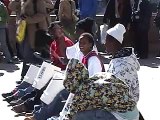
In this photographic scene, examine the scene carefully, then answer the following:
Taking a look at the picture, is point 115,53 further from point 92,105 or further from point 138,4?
point 138,4

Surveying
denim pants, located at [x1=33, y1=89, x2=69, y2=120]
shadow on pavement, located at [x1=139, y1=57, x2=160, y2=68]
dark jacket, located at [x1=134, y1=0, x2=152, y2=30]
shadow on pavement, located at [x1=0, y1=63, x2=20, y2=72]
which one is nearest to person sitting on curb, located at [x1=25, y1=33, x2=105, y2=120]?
denim pants, located at [x1=33, y1=89, x2=69, y2=120]

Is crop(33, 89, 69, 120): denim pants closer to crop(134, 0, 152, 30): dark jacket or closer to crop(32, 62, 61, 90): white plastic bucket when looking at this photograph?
crop(32, 62, 61, 90): white plastic bucket

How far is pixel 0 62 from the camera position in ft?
39.3

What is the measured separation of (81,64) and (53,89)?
2215 mm

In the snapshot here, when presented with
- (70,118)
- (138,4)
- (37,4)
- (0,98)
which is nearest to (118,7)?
(138,4)

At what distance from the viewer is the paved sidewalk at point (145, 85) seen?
703cm

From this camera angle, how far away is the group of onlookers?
12.7 ft

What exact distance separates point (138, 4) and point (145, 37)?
2.68ft

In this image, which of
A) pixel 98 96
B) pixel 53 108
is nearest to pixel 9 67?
pixel 53 108

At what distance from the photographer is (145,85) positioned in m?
8.82

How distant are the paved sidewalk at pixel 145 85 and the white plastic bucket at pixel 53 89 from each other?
83 centimetres

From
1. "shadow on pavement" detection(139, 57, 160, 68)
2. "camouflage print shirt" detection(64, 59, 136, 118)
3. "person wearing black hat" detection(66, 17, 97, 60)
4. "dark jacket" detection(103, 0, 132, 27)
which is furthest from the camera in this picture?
"dark jacket" detection(103, 0, 132, 27)

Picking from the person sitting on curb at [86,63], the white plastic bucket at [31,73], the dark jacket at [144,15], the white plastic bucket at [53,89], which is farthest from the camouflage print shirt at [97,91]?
the dark jacket at [144,15]

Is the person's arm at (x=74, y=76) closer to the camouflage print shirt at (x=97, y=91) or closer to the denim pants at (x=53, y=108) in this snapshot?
the camouflage print shirt at (x=97, y=91)
